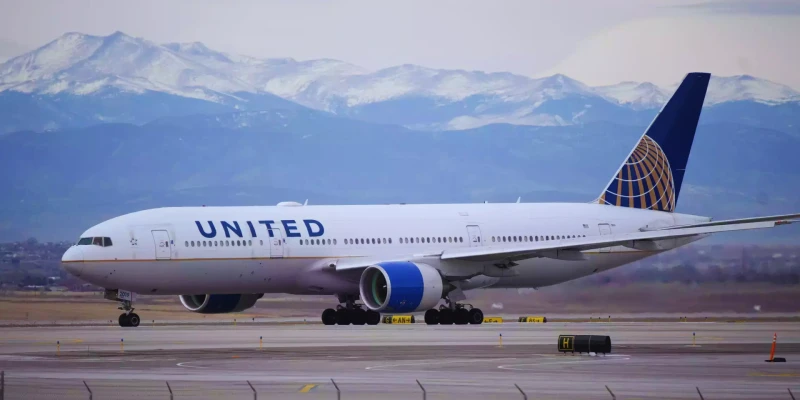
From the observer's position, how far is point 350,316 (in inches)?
1911

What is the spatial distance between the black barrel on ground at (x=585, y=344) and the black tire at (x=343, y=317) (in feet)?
53.4

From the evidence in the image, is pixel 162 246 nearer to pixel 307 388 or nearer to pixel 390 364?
pixel 390 364

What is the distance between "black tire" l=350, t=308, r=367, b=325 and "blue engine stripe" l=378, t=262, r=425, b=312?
377 cm

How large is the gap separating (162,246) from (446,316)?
10.6m

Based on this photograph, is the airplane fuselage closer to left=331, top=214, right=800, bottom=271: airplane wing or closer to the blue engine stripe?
left=331, top=214, right=800, bottom=271: airplane wing

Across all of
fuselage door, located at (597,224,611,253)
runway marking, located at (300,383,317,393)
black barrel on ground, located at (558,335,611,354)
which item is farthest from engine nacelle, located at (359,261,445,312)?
runway marking, located at (300,383,317,393)

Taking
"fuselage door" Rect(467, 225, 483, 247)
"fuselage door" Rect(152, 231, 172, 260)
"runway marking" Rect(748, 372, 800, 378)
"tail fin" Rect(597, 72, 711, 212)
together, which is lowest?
"runway marking" Rect(748, 372, 800, 378)

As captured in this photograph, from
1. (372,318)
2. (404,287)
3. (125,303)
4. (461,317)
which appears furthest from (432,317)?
(125,303)

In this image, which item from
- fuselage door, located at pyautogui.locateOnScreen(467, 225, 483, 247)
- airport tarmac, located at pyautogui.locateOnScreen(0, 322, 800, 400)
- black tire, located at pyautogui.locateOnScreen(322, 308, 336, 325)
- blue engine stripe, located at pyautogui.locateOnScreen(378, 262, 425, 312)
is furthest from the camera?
fuselage door, located at pyautogui.locateOnScreen(467, 225, 483, 247)

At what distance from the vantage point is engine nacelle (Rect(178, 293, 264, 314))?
49.4 m

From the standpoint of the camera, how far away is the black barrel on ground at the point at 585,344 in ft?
107

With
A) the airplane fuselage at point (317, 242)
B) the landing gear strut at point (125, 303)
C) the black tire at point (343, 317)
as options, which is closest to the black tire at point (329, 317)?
the black tire at point (343, 317)

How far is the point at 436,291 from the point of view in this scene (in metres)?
45.5

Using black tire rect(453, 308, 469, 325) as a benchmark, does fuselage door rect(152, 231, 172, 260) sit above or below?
above
